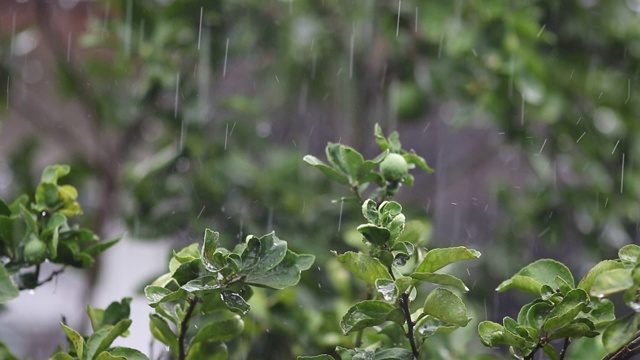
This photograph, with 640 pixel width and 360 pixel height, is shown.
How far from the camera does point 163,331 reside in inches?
30.7

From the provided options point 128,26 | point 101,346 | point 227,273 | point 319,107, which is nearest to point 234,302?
point 227,273

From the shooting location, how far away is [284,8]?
1.93 metres

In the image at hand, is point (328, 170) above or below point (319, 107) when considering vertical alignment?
above

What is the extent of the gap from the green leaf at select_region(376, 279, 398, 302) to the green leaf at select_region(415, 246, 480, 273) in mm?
24

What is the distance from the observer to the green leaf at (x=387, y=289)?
0.68 meters

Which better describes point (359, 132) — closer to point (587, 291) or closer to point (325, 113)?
point (325, 113)

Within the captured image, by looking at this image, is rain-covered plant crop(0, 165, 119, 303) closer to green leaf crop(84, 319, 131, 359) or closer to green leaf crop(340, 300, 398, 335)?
green leaf crop(84, 319, 131, 359)

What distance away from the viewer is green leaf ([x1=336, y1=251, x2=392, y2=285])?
0.69 metres

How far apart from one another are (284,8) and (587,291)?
4.49 feet

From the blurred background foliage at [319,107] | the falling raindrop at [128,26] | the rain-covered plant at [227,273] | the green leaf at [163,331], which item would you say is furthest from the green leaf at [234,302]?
the falling raindrop at [128,26]

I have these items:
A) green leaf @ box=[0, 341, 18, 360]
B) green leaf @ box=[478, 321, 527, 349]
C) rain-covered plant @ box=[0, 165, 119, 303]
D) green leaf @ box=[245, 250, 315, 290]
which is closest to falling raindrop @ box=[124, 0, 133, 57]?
rain-covered plant @ box=[0, 165, 119, 303]

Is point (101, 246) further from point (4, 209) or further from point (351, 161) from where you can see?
point (351, 161)

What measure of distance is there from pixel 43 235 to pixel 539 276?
476 mm

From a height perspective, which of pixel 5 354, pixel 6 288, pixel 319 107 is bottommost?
pixel 319 107
